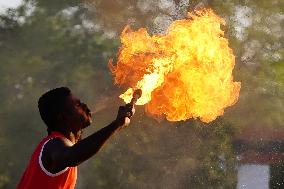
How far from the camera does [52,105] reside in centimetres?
383

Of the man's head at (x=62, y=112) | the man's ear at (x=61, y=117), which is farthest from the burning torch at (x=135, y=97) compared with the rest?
the man's ear at (x=61, y=117)

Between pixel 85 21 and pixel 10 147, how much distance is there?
624cm

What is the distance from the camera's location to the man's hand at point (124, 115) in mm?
3607

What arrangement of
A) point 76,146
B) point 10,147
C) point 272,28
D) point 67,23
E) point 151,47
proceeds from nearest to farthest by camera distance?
point 76,146, point 151,47, point 10,147, point 272,28, point 67,23

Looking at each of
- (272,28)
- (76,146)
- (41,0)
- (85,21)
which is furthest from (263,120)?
(76,146)

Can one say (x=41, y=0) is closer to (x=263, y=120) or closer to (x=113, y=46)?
(x=113, y=46)

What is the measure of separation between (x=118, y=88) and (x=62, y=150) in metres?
11.9

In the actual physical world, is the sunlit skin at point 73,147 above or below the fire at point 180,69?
above

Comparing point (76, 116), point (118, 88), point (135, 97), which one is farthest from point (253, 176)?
point (76, 116)

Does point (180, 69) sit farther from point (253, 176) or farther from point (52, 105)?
point (253, 176)

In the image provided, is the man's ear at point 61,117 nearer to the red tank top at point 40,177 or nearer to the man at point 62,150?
the man at point 62,150

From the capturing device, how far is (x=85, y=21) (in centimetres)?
2105

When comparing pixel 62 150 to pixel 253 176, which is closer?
pixel 62 150

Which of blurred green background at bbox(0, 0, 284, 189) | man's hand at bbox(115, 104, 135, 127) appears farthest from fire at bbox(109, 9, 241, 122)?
blurred green background at bbox(0, 0, 284, 189)
